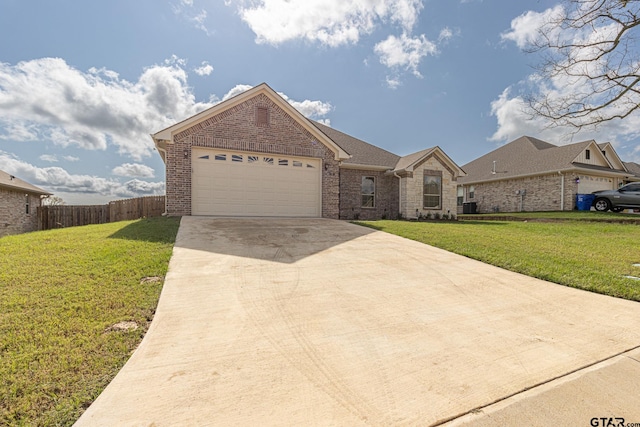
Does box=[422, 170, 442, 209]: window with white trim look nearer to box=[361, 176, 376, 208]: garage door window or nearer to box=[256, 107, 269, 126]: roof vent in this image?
box=[361, 176, 376, 208]: garage door window

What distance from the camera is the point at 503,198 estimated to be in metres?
22.8

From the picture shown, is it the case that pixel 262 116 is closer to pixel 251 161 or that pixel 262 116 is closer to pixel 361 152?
pixel 251 161

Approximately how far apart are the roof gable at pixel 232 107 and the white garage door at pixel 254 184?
3.02 feet

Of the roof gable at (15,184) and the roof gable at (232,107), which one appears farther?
the roof gable at (15,184)

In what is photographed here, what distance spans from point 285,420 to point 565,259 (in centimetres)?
690

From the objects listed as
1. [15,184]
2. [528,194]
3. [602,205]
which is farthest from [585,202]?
[15,184]

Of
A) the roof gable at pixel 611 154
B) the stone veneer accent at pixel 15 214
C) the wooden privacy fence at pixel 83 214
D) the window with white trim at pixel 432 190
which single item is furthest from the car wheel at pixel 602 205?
the stone veneer accent at pixel 15 214

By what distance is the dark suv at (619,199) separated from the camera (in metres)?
16.0

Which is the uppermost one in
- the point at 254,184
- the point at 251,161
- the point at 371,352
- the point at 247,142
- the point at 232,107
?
the point at 232,107

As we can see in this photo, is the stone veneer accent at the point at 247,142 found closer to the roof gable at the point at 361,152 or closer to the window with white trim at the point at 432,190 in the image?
the roof gable at the point at 361,152

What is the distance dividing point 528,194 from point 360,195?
1339 cm

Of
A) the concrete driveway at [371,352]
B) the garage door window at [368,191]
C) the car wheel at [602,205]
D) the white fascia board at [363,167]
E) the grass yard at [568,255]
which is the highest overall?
the white fascia board at [363,167]

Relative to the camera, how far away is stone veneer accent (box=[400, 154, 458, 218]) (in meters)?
16.0

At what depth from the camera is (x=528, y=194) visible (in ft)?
69.2
